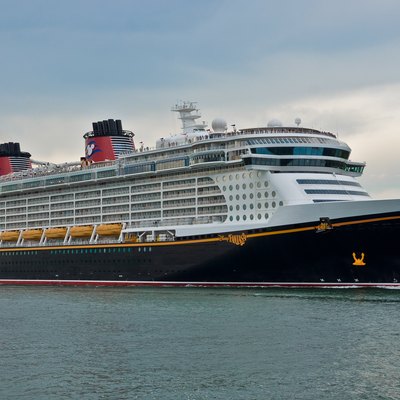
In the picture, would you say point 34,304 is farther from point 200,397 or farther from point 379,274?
point 200,397

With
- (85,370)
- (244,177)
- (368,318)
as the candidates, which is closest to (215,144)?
(244,177)

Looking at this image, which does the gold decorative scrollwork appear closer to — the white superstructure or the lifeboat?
the white superstructure

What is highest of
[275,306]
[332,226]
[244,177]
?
[244,177]

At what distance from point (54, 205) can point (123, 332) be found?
1407 inches

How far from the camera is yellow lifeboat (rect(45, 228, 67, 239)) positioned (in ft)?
204

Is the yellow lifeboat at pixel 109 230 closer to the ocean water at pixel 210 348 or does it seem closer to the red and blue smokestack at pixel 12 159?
the ocean water at pixel 210 348

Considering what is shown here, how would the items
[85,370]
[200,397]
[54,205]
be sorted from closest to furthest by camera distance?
[200,397], [85,370], [54,205]

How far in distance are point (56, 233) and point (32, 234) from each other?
3.72 meters

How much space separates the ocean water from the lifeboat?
56.8 feet

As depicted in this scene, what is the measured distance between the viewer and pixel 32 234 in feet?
214

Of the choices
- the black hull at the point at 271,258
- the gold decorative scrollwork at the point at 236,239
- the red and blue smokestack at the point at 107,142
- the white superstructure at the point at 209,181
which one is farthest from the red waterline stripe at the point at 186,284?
the red and blue smokestack at the point at 107,142

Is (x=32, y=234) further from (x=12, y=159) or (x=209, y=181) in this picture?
(x=209, y=181)

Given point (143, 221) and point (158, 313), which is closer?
point (158, 313)

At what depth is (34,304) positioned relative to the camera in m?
44.1
